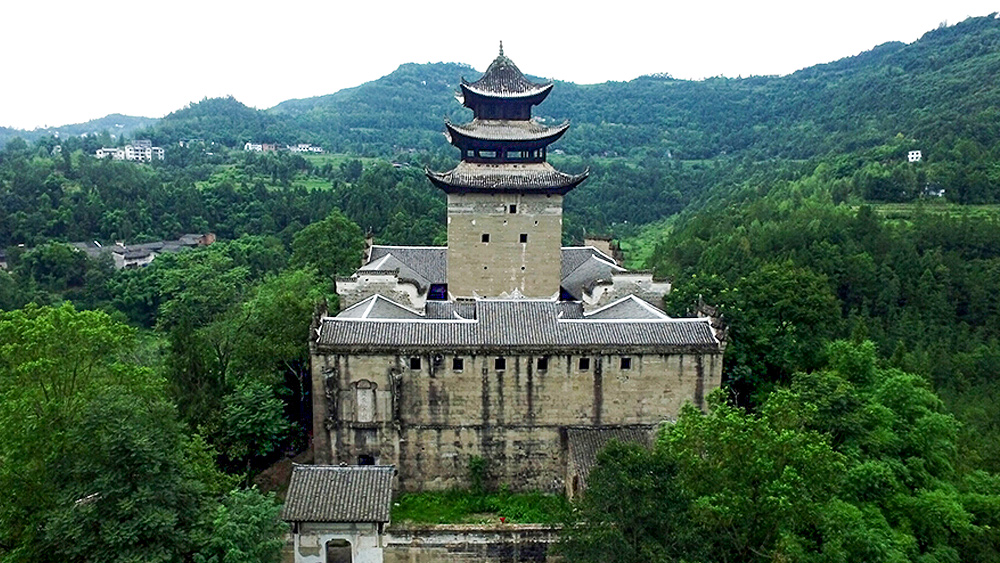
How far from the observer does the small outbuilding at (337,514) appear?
74.8ft

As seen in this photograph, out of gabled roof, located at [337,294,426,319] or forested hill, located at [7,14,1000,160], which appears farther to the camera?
forested hill, located at [7,14,1000,160]

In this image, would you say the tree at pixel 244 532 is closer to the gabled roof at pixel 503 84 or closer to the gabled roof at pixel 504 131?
the gabled roof at pixel 504 131

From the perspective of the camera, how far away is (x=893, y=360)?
34.4 meters

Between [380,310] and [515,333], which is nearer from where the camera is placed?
[515,333]

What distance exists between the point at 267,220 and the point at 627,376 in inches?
2860

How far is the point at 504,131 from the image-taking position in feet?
117

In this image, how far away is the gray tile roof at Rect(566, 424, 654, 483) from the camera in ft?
85.9

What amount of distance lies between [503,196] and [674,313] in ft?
32.9

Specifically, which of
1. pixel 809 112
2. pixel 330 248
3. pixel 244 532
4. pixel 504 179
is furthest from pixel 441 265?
pixel 809 112

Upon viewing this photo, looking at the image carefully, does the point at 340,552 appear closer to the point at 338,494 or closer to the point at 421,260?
the point at 338,494

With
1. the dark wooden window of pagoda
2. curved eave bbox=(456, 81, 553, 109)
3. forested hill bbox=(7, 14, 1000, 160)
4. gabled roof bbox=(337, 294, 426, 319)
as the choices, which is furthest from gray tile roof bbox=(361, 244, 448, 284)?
forested hill bbox=(7, 14, 1000, 160)

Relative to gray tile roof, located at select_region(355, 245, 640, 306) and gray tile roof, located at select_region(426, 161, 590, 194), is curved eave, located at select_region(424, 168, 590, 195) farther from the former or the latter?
gray tile roof, located at select_region(355, 245, 640, 306)

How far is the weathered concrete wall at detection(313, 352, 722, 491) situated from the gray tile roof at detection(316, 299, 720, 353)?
0.48 meters

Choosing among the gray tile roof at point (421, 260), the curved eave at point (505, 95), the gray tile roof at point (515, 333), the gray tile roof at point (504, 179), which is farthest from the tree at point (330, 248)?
the gray tile roof at point (515, 333)
